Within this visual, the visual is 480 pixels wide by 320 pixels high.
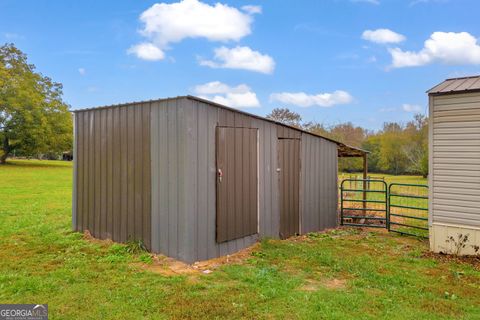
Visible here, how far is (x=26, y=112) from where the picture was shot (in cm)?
2617

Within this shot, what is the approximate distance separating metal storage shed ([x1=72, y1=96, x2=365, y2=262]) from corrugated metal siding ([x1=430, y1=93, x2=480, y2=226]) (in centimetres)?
234

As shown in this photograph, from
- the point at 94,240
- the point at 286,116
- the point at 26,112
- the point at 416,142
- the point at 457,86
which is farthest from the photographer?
the point at 416,142

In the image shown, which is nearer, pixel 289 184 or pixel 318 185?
pixel 289 184

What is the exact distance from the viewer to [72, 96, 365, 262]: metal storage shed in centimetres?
464

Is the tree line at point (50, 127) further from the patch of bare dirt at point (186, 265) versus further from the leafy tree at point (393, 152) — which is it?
the patch of bare dirt at point (186, 265)

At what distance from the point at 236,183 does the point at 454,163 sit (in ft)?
10.9

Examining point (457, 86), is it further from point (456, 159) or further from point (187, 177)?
point (187, 177)

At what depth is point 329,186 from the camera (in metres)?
7.67

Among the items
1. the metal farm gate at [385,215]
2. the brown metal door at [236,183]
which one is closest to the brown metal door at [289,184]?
the brown metal door at [236,183]

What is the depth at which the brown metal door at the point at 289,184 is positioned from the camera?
249 inches

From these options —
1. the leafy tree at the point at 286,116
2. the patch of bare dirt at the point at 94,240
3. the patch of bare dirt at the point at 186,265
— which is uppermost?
the leafy tree at the point at 286,116

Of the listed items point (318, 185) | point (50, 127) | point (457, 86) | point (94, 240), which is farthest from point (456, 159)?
point (50, 127)

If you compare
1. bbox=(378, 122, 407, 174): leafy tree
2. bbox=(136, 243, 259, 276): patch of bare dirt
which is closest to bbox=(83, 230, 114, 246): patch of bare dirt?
bbox=(136, 243, 259, 276): patch of bare dirt

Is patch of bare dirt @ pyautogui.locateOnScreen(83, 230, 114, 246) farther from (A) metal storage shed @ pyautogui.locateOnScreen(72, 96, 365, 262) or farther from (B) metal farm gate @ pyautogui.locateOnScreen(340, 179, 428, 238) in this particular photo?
(B) metal farm gate @ pyautogui.locateOnScreen(340, 179, 428, 238)
